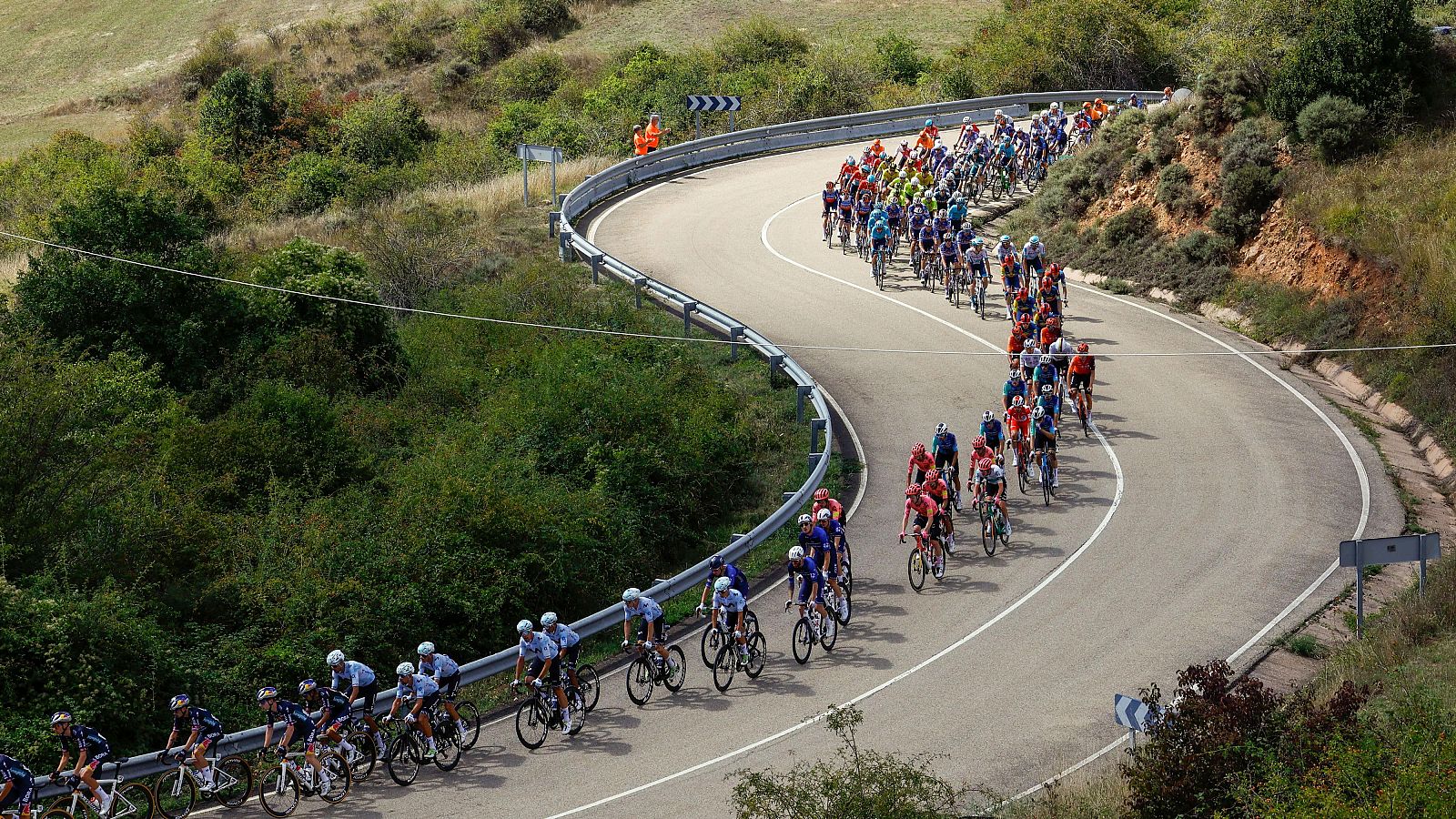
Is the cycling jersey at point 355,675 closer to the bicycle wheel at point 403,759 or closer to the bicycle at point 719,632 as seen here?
the bicycle wheel at point 403,759

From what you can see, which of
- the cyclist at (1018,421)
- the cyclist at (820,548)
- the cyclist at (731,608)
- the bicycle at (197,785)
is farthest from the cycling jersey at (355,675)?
the cyclist at (1018,421)

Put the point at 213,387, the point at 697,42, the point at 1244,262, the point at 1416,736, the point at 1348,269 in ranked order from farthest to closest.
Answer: the point at 697,42, the point at 1244,262, the point at 1348,269, the point at 213,387, the point at 1416,736

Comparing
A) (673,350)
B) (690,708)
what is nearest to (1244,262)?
(673,350)

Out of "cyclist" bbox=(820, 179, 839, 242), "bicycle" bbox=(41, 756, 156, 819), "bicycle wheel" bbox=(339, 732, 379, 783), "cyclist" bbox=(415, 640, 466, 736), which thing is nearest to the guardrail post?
"cyclist" bbox=(820, 179, 839, 242)

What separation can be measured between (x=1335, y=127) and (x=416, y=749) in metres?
26.9

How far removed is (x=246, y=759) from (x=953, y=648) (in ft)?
30.0

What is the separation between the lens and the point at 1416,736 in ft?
41.5

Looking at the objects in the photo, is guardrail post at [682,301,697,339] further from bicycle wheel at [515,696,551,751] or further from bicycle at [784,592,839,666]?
bicycle wheel at [515,696,551,751]

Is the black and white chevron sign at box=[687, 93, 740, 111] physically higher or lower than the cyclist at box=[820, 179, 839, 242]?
higher

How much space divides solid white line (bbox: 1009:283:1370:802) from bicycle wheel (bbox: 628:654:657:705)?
4958 millimetres

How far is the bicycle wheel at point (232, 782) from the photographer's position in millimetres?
15273

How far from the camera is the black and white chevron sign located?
4678 cm

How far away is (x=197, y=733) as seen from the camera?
1508 centimetres

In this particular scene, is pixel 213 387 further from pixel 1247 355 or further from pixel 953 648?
pixel 1247 355
